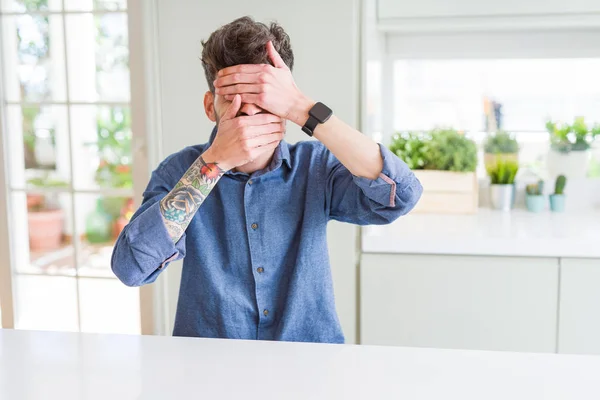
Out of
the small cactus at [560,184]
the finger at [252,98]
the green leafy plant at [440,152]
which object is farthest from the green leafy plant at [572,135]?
the finger at [252,98]

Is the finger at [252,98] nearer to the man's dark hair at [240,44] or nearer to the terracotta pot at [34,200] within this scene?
the man's dark hair at [240,44]

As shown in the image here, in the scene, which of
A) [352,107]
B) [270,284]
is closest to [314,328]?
[270,284]

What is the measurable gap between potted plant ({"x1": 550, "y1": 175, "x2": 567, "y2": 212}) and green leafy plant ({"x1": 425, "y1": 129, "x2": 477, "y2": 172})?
1.24 feet

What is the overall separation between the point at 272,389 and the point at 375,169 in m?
0.50

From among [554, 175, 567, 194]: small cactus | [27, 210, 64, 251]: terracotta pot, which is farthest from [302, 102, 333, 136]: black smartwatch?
[27, 210, 64, 251]: terracotta pot

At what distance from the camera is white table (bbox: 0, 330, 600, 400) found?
96cm

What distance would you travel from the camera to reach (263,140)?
1251mm

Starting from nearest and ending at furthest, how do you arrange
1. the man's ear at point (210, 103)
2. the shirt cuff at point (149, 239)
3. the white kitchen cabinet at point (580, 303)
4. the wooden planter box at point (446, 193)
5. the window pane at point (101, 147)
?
1. the shirt cuff at point (149, 239)
2. the man's ear at point (210, 103)
3. the white kitchen cabinet at point (580, 303)
4. the wooden planter box at point (446, 193)
5. the window pane at point (101, 147)

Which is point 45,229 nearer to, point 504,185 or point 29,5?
point 29,5

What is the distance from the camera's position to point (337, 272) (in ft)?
7.07

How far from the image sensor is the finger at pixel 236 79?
1225 millimetres

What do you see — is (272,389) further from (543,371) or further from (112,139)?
(112,139)

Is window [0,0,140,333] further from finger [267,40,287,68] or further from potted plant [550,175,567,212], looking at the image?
potted plant [550,175,567,212]

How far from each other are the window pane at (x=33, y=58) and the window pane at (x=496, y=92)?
55.0 inches
